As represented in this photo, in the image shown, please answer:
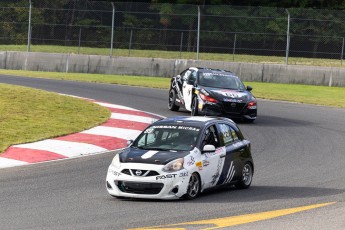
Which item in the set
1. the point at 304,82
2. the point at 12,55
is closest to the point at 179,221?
the point at 304,82

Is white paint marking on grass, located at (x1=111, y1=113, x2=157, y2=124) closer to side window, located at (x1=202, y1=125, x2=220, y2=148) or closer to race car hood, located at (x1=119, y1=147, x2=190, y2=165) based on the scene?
side window, located at (x1=202, y1=125, x2=220, y2=148)

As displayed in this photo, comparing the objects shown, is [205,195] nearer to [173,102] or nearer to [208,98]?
[208,98]

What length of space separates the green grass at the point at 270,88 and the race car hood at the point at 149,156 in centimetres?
1746

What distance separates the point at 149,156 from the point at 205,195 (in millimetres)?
1138

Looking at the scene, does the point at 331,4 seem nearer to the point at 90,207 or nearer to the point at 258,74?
the point at 258,74

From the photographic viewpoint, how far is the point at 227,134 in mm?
14344

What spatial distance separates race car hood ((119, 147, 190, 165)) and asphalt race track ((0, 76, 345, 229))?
1.84 feet

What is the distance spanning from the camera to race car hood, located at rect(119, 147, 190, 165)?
1279cm

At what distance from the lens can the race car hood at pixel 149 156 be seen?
12.8 meters

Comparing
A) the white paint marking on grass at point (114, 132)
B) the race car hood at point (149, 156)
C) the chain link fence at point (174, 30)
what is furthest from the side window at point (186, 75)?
the race car hood at point (149, 156)

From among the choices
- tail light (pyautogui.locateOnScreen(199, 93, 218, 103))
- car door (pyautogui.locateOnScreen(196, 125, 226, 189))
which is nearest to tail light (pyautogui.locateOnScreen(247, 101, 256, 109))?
tail light (pyautogui.locateOnScreen(199, 93, 218, 103))

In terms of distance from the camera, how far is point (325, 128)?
23.3m

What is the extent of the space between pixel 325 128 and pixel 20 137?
8304mm

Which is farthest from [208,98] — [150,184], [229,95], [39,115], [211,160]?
[150,184]
